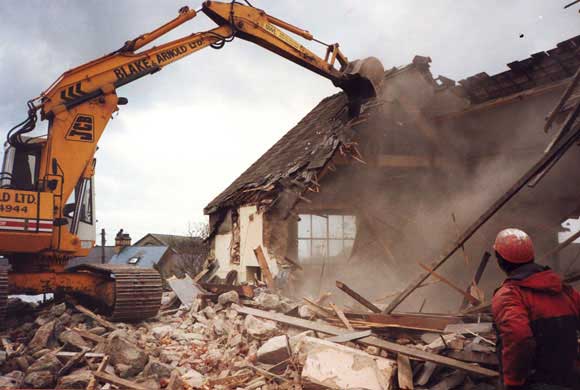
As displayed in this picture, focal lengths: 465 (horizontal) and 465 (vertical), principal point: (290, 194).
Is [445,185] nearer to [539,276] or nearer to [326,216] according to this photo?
[326,216]

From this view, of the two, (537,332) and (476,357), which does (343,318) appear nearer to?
(476,357)

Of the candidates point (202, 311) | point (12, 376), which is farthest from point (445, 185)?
point (12, 376)

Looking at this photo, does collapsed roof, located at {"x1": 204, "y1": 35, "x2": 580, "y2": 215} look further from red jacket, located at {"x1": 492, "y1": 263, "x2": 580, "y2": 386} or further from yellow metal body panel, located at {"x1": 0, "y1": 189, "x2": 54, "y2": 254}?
red jacket, located at {"x1": 492, "y1": 263, "x2": 580, "y2": 386}

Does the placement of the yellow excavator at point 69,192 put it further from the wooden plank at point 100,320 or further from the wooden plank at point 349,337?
the wooden plank at point 349,337

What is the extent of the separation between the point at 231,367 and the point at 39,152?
491 centimetres

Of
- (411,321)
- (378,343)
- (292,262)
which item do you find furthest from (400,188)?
(378,343)

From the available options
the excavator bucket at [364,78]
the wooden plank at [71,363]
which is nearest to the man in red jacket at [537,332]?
the wooden plank at [71,363]

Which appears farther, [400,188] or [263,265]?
[400,188]

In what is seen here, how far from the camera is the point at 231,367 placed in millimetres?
6105

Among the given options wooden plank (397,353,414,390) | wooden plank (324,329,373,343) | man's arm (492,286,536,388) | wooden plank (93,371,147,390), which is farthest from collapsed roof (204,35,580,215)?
man's arm (492,286,536,388)

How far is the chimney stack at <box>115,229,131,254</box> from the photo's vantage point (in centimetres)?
3970

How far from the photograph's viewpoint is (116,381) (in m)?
5.20

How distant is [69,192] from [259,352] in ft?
14.2

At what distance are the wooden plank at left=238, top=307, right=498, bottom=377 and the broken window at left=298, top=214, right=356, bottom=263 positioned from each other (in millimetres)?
3365
